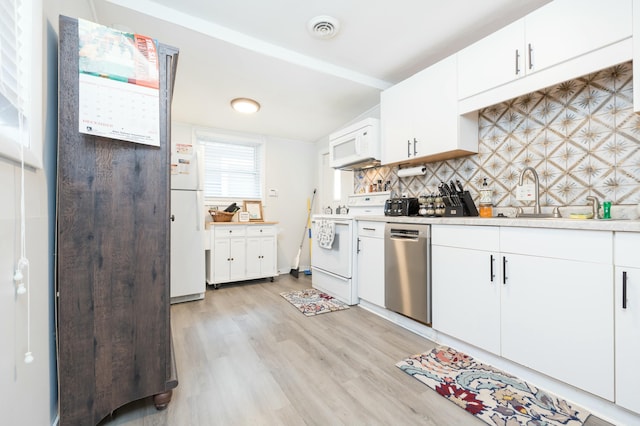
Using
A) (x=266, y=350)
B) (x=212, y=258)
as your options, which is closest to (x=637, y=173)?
(x=266, y=350)

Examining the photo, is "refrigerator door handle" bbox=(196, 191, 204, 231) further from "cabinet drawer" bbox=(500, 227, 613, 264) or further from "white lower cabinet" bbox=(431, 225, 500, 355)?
"cabinet drawer" bbox=(500, 227, 613, 264)

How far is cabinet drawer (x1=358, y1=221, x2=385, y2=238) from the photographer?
2617 millimetres

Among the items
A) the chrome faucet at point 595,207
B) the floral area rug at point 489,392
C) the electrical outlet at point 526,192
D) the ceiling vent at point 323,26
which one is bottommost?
the floral area rug at point 489,392

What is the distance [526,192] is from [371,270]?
1.43 m

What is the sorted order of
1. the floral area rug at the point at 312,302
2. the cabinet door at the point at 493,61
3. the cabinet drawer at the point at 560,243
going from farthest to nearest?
the floral area rug at the point at 312,302 < the cabinet door at the point at 493,61 < the cabinet drawer at the point at 560,243

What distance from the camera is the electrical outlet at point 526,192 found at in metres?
2.01

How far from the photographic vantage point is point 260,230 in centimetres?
393

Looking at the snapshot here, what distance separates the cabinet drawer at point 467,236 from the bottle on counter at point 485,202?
0.48m

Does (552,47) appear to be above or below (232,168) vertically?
A: above

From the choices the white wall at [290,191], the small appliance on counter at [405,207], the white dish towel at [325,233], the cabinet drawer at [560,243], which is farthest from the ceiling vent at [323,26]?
the white wall at [290,191]

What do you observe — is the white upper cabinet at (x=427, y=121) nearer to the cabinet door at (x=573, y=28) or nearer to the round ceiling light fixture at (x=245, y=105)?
the cabinet door at (x=573, y=28)

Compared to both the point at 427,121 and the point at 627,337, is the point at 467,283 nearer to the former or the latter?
the point at 627,337

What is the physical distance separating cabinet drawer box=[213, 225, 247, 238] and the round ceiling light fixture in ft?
4.98

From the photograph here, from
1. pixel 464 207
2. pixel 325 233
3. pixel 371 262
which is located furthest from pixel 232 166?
pixel 464 207
